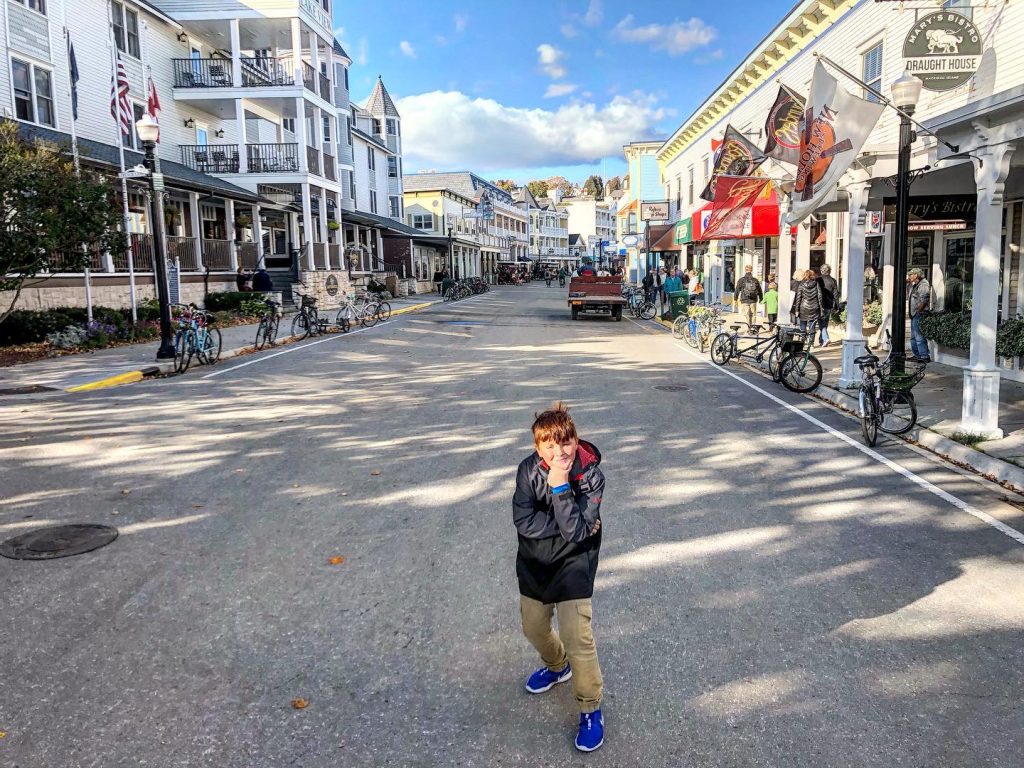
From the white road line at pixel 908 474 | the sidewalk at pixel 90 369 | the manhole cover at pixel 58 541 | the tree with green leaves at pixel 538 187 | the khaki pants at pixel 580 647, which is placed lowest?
the white road line at pixel 908 474

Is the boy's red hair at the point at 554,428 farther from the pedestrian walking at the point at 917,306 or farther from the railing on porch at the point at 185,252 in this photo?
the railing on porch at the point at 185,252

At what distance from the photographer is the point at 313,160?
32500 mm

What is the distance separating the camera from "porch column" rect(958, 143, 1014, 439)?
8508 millimetres

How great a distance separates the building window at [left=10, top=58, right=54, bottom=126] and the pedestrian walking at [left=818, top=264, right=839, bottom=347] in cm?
2141

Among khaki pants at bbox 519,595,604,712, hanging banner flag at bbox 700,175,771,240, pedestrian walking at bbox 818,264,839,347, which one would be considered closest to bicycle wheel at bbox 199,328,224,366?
pedestrian walking at bbox 818,264,839,347

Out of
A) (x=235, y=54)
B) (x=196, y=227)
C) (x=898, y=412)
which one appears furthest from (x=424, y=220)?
(x=898, y=412)

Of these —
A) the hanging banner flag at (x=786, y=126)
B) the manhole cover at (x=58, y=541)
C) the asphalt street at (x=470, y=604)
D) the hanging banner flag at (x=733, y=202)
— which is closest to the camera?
the asphalt street at (x=470, y=604)

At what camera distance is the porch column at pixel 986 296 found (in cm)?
851

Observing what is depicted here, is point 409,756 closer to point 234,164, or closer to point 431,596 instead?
point 431,596

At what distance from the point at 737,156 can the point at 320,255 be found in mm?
19545

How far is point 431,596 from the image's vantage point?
4.60 m

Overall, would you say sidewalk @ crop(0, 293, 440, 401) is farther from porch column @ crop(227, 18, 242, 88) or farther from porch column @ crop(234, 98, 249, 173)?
porch column @ crop(227, 18, 242, 88)

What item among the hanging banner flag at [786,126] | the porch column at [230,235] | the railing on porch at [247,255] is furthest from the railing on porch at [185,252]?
the hanging banner flag at [786,126]

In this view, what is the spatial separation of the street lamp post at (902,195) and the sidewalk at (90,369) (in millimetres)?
11570
